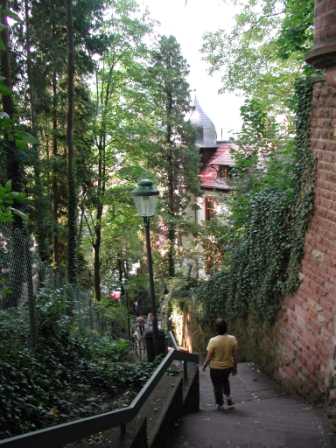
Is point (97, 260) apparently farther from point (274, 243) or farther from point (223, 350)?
point (223, 350)

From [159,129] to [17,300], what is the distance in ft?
77.7

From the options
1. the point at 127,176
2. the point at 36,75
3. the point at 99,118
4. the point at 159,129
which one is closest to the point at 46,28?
the point at 36,75

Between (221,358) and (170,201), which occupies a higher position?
(170,201)

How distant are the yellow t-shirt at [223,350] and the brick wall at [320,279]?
1111mm

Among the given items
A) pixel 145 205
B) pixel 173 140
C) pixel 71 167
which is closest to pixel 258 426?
pixel 145 205

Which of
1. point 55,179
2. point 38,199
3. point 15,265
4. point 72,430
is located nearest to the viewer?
point 72,430

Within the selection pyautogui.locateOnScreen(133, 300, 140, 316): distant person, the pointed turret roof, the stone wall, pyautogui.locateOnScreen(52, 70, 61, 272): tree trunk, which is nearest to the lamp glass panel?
the stone wall

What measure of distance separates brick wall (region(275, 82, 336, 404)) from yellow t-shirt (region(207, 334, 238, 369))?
3.65ft

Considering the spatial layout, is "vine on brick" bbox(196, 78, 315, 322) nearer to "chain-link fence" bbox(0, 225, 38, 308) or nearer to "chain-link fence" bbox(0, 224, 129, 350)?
"chain-link fence" bbox(0, 224, 129, 350)

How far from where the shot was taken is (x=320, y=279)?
22.5 ft

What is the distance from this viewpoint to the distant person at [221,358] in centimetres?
722

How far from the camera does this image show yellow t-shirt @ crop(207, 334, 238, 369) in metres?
7.21

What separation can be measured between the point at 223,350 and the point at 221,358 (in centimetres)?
13

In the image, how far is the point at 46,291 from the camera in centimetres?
721
